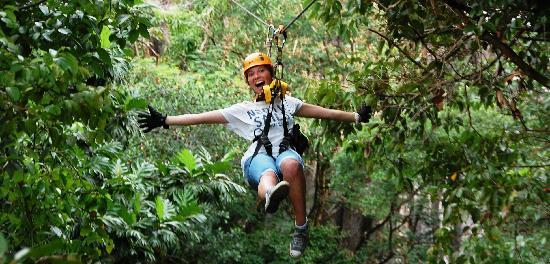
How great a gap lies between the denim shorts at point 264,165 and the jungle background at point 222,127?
865mm

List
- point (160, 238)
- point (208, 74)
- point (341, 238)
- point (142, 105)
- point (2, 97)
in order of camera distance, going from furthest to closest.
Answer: point (341, 238), point (208, 74), point (160, 238), point (142, 105), point (2, 97)

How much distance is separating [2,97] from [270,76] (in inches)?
85.5

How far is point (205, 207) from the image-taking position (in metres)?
10.3

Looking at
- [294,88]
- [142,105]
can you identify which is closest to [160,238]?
[142,105]

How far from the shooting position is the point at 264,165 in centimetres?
460

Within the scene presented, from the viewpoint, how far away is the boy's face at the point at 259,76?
16.2 feet

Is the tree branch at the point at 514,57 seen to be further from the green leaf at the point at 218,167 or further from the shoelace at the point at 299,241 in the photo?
the green leaf at the point at 218,167

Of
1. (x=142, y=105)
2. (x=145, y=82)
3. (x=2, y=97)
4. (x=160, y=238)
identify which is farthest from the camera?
(x=145, y=82)

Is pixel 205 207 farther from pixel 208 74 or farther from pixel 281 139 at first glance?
pixel 281 139

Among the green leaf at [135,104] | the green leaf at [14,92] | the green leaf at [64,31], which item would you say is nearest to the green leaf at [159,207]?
the green leaf at [135,104]

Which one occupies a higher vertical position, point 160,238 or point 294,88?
point 294,88

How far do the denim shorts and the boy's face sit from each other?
46cm

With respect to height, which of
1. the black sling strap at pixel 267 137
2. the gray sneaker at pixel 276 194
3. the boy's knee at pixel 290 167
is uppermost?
the black sling strap at pixel 267 137

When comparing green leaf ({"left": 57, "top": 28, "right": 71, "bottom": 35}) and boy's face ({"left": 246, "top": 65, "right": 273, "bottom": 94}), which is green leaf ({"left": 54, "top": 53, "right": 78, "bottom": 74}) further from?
boy's face ({"left": 246, "top": 65, "right": 273, "bottom": 94})
